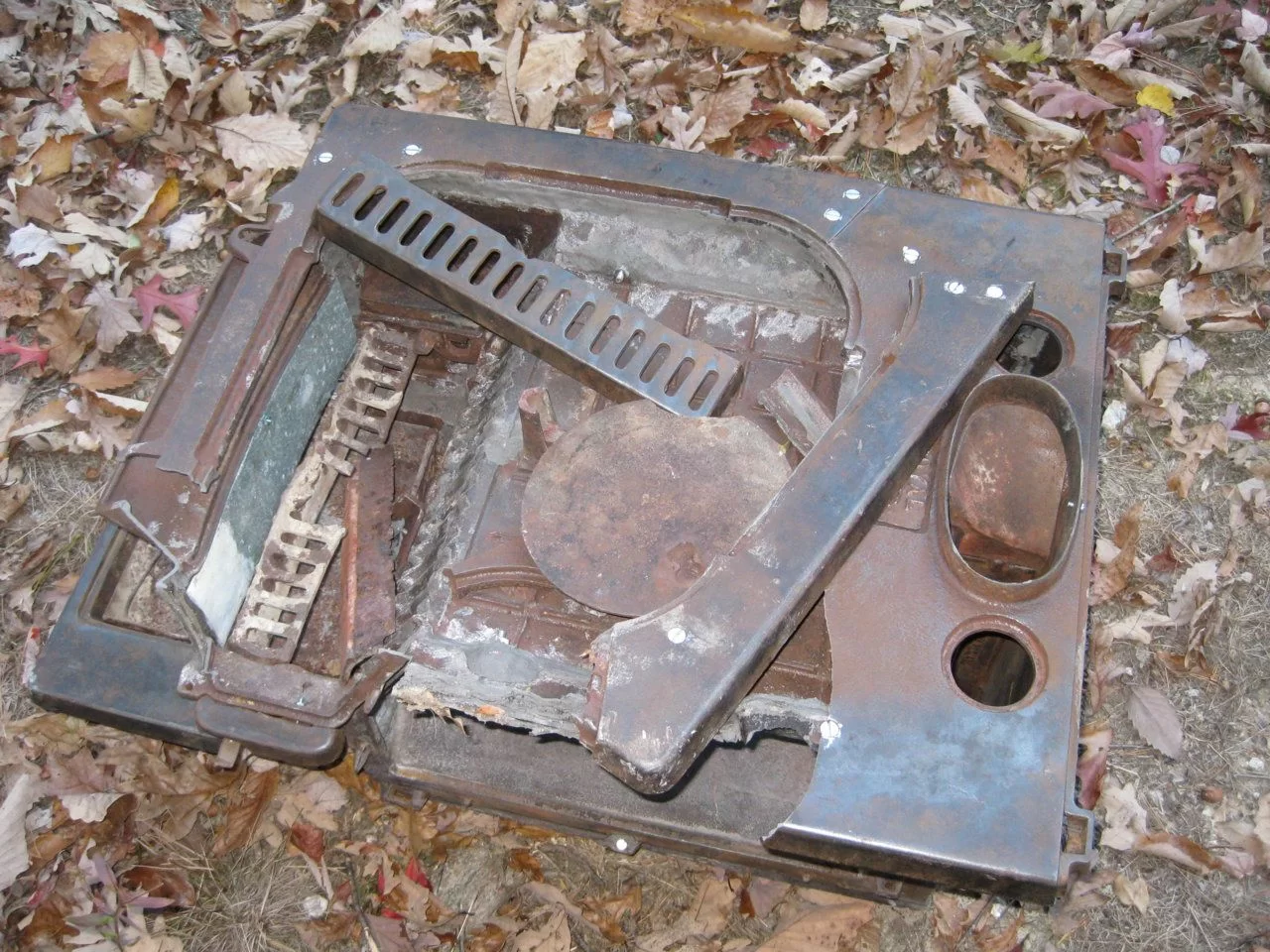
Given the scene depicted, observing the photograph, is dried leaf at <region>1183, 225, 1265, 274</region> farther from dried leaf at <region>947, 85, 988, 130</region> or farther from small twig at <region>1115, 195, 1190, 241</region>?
dried leaf at <region>947, 85, 988, 130</region>

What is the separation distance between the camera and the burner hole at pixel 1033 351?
2.18m

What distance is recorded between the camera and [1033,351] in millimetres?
2285

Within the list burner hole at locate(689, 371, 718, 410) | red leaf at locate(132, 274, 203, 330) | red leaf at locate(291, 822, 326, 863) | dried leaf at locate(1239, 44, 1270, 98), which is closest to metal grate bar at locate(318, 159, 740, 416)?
burner hole at locate(689, 371, 718, 410)

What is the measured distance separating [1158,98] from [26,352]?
352cm

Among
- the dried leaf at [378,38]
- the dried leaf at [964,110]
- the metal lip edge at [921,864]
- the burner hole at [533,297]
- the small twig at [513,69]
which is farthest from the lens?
the dried leaf at [378,38]

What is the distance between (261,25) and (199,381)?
6.75ft

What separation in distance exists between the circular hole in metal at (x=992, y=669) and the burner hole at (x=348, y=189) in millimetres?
1547

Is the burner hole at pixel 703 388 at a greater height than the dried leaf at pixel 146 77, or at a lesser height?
greater

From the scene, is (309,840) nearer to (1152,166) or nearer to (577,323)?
(577,323)

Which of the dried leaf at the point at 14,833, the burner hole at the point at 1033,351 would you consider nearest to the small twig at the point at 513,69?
the burner hole at the point at 1033,351

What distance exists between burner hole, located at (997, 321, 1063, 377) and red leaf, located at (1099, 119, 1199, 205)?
47.5 inches

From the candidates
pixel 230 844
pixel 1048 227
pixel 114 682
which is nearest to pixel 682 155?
pixel 1048 227

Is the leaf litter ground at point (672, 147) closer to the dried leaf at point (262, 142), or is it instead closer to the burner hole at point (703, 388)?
the dried leaf at point (262, 142)

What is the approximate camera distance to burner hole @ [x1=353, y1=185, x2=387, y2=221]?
87.1 inches
